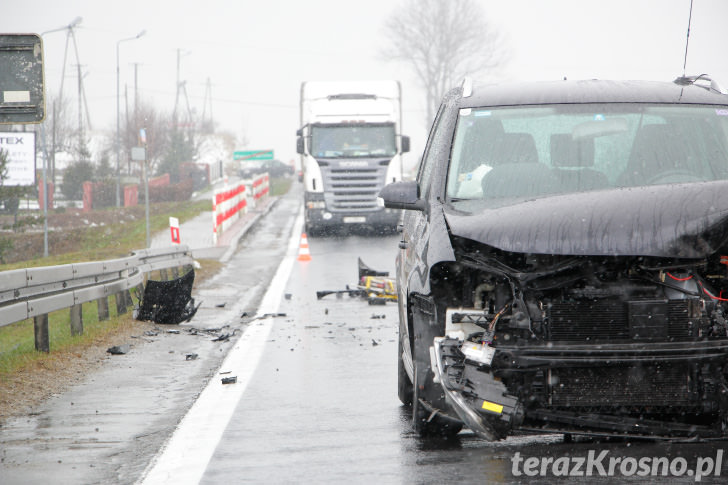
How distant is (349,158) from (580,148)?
68.4 ft

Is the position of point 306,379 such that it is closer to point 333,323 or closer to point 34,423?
point 34,423

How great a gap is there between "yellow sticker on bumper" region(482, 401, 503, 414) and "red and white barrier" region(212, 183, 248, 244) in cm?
1941

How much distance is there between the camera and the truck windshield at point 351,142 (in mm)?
26828

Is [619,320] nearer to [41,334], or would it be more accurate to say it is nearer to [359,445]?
[359,445]

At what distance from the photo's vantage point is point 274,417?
664 cm

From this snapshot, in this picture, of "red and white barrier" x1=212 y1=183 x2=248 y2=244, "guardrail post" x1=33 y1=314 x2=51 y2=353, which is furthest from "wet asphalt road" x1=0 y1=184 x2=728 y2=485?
"red and white barrier" x1=212 y1=183 x2=248 y2=244

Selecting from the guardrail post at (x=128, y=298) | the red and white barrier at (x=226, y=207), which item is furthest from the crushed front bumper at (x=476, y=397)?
the red and white barrier at (x=226, y=207)

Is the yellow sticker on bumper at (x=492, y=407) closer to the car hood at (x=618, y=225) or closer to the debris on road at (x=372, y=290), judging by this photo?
the car hood at (x=618, y=225)

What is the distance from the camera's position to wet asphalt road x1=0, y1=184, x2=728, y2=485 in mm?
5121

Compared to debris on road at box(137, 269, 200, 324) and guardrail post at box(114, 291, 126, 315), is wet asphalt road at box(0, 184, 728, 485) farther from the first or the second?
guardrail post at box(114, 291, 126, 315)

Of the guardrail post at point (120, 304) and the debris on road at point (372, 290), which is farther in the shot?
the debris on road at point (372, 290)

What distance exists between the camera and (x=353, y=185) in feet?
88.0

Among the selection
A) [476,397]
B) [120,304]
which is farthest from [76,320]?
[476,397]

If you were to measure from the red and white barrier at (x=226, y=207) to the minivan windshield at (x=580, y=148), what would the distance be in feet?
59.0
